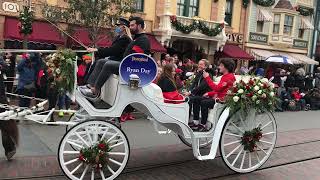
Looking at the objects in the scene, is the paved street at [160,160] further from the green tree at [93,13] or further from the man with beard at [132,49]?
the green tree at [93,13]

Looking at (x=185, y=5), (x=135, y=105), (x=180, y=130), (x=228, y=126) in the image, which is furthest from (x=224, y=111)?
(x=185, y=5)

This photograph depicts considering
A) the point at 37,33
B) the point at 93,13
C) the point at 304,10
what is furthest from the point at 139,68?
the point at 304,10

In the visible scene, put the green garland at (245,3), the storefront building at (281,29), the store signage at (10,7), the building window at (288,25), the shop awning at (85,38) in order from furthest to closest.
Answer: the building window at (288,25) < the storefront building at (281,29) < the green garland at (245,3) < the store signage at (10,7) < the shop awning at (85,38)

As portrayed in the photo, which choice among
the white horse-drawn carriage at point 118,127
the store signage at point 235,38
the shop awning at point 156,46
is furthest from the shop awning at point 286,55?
the white horse-drawn carriage at point 118,127

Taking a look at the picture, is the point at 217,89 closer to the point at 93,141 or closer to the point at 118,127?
the point at 118,127

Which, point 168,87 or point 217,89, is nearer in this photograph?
point 168,87

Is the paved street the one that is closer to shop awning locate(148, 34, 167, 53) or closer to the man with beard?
the man with beard

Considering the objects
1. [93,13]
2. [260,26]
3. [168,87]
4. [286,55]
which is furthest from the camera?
[286,55]

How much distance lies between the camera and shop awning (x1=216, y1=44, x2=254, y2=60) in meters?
25.0

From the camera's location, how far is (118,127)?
5.71m

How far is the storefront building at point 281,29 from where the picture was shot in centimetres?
2719

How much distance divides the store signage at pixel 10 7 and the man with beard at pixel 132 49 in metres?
13.4

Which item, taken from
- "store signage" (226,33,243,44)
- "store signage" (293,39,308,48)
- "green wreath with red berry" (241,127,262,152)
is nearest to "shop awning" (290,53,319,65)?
"store signage" (293,39,308,48)

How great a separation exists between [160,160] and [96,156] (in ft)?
6.41
